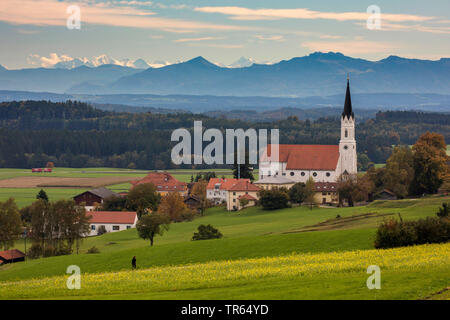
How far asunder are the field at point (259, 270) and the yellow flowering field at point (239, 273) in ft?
0.13

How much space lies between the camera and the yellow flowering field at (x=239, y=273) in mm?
28641

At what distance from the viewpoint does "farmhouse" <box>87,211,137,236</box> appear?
82625mm

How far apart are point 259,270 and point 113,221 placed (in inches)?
2119

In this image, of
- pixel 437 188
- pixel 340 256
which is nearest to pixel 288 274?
pixel 340 256

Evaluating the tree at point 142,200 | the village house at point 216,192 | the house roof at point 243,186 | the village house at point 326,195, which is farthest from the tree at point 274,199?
the village house at point 216,192

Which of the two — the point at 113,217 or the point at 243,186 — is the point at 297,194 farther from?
the point at 113,217

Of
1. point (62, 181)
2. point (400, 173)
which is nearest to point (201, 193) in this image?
point (400, 173)

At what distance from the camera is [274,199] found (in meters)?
85.1

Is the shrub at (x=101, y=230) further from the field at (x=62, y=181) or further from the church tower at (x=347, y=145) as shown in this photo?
the church tower at (x=347, y=145)

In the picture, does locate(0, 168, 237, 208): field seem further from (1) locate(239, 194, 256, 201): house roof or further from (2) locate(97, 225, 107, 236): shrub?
(1) locate(239, 194, 256, 201): house roof

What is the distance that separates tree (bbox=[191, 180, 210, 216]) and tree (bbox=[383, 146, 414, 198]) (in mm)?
23249
